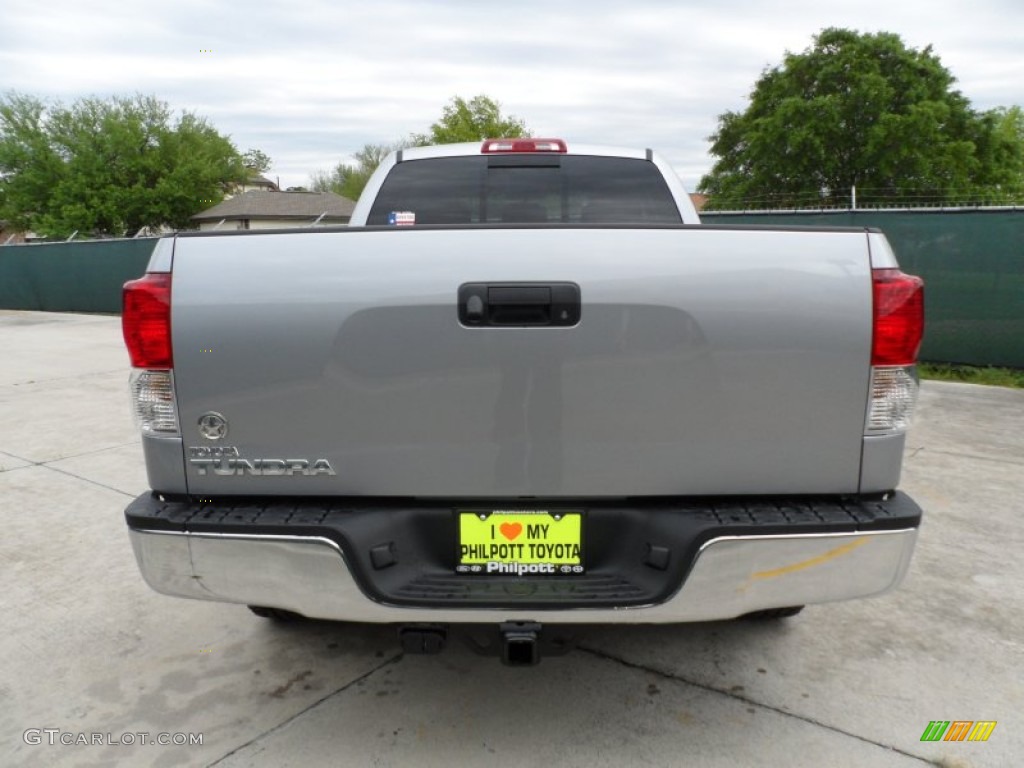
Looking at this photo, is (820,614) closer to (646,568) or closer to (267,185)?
(646,568)

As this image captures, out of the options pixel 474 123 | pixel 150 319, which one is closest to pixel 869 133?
pixel 474 123

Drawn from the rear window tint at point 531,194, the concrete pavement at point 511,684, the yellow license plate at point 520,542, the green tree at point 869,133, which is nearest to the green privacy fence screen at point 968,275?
the concrete pavement at point 511,684

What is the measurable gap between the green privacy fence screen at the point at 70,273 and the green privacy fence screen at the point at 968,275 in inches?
614

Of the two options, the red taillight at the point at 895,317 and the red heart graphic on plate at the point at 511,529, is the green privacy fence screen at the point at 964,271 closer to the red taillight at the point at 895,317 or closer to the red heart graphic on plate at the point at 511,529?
the red taillight at the point at 895,317

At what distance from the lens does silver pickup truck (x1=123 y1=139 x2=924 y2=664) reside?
6.64ft

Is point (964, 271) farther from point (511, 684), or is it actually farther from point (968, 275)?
point (511, 684)

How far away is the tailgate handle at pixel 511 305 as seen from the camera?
6.64ft

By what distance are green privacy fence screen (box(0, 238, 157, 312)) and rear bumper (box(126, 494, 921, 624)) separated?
17405 mm

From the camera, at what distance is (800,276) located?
6.66 ft

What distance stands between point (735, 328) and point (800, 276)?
0.75 ft

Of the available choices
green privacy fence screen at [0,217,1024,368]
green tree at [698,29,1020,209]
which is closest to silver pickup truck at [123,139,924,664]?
green privacy fence screen at [0,217,1024,368]

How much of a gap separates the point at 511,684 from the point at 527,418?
1247mm

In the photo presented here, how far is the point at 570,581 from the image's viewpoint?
6.98 ft

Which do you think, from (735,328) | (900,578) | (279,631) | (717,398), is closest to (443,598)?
(717,398)
